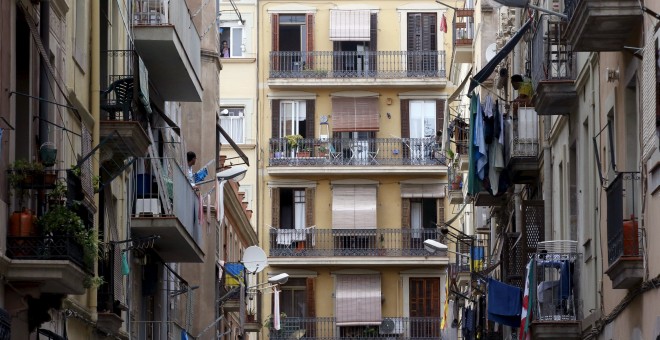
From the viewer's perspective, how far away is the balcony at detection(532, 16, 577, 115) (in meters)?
29.4

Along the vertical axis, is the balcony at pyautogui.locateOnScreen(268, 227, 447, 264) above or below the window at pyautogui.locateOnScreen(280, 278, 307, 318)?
above

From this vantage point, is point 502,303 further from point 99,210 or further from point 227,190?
point 227,190

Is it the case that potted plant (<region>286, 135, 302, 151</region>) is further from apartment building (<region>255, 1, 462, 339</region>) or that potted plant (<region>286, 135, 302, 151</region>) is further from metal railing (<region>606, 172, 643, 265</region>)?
metal railing (<region>606, 172, 643, 265</region>)

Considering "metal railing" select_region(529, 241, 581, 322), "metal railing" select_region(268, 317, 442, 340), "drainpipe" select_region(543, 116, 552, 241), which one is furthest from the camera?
"metal railing" select_region(268, 317, 442, 340)

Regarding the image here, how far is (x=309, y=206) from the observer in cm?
6569

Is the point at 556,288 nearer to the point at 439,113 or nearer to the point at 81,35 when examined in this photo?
the point at 81,35

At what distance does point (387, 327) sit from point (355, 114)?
7818 mm

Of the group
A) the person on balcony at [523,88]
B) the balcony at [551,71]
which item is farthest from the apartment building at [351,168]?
the balcony at [551,71]

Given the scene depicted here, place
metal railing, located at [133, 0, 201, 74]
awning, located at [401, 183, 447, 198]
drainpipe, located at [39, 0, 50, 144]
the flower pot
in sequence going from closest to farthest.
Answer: the flower pot < drainpipe, located at [39, 0, 50, 144] < metal railing, located at [133, 0, 201, 74] < awning, located at [401, 183, 447, 198]

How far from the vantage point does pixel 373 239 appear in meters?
65.3

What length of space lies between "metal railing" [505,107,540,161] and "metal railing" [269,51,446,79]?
29.7 meters

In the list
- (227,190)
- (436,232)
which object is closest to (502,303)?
(227,190)

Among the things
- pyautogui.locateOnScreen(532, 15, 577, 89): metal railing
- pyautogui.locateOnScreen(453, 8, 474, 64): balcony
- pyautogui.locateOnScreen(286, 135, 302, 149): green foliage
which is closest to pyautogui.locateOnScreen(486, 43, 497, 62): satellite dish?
pyautogui.locateOnScreen(453, 8, 474, 64): balcony

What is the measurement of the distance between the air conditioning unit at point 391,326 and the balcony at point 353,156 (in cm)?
531
